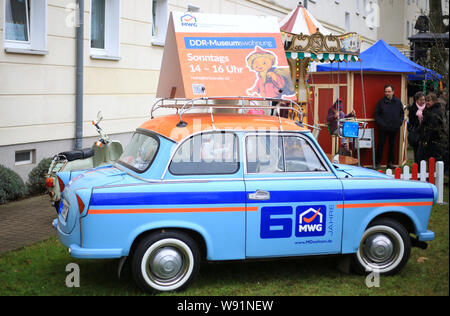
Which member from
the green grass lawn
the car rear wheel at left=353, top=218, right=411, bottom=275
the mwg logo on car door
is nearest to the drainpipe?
the green grass lawn

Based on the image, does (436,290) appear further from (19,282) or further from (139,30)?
(139,30)

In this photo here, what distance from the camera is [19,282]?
233 inches

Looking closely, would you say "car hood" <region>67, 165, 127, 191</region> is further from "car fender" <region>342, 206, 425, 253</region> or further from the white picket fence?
the white picket fence

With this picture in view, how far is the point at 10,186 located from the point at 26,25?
9.97 ft

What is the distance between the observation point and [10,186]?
9789mm

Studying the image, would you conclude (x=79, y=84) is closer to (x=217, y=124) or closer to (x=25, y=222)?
(x=25, y=222)

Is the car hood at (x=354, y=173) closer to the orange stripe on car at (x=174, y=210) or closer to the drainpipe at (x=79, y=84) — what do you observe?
the orange stripe on car at (x=174, y=210)

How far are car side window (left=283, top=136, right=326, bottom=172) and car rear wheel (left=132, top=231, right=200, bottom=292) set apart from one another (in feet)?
4.16

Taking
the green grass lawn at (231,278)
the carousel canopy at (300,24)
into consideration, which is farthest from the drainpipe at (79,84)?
the green grass lawn at (231,278)

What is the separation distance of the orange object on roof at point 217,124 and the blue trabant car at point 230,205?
0.04 ft

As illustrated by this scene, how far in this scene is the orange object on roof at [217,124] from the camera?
5.77m

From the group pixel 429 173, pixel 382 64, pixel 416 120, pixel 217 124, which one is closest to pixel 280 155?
pixel 217 124

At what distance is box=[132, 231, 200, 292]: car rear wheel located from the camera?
5340mm

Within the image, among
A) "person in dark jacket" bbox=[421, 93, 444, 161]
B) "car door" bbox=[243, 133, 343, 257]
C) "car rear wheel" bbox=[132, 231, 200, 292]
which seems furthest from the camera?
"person in dark jacket" bbox=[421, 93, 444, 161]
